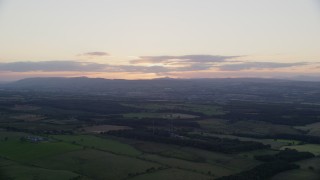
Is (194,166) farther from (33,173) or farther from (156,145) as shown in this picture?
(33,173)

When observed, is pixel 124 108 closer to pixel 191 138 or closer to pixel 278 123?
pixel 278 123

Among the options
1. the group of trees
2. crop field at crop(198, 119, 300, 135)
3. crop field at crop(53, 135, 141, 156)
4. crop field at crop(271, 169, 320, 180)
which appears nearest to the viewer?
the group of trees

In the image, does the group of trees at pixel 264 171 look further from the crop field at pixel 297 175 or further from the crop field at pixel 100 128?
the crop field at pixel 100 128

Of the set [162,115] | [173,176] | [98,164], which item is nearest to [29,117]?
[162,115]

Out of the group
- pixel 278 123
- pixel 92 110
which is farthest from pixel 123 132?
pixel 92 110

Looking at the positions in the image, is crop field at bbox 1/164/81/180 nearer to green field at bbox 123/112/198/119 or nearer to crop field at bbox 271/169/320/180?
crop field at bbox 271/169/320/180

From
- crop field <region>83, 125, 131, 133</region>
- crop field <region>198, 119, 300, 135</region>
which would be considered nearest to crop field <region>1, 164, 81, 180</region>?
crop field <region>83, 125, 131, 133</region>

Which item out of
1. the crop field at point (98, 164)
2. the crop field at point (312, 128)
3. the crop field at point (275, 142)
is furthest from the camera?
the crop field at point (312, 128)

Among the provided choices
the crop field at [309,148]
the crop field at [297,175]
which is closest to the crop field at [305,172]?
the crop field at [297,175]
